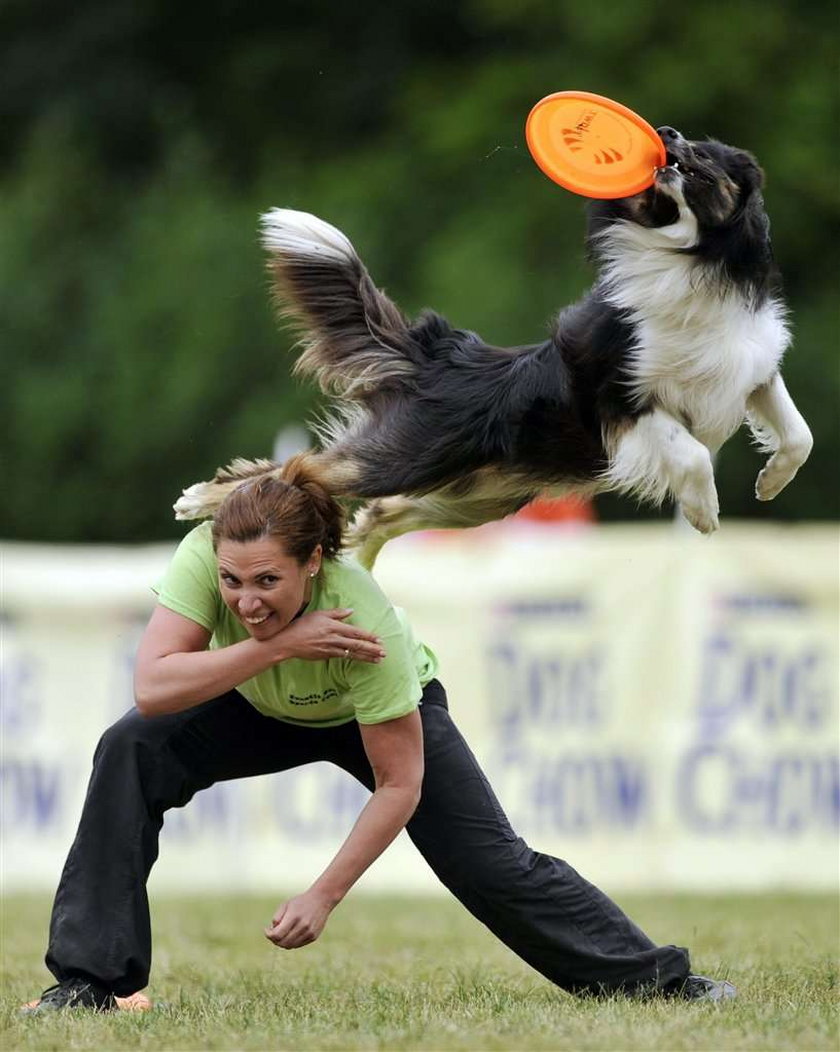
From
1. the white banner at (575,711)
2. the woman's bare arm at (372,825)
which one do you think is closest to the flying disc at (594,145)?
the woman's bare arm at (372,825)

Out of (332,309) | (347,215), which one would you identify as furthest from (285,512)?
(347,215)

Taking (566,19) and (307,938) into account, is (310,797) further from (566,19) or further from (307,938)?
(566,19)

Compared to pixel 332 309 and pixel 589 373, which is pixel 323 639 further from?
pixel 332 309

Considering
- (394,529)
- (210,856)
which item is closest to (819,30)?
(210,856)

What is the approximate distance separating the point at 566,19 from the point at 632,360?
14261mm

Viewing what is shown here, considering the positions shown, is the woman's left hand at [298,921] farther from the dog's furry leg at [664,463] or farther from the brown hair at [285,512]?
the dog's furry leg at [664,463]

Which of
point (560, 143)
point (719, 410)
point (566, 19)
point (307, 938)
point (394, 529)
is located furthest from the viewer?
point (566, 19)

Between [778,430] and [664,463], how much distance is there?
0.47m

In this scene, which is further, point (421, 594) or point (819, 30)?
point (819, 30)

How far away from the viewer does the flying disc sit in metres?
4.55

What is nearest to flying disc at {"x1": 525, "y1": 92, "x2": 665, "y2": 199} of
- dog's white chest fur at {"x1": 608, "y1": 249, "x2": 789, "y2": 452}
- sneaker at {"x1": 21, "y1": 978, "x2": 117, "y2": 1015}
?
dog's white chest fur at {"x1": 608, "y1": 249, "x2": 789, "y2": 452}

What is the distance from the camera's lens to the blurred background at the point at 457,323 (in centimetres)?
921

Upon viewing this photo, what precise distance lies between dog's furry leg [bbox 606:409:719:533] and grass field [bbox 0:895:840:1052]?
139 centimetres

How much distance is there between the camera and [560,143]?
4.64 meters
